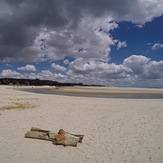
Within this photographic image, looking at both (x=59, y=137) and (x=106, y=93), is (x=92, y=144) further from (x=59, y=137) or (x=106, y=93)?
(x=106, y=93)

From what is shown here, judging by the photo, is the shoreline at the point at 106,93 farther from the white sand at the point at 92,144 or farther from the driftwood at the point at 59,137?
the driftwood at the point at 59,137

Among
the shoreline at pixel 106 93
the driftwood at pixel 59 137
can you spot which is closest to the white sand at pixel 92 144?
the driftwood at pixel 59 137

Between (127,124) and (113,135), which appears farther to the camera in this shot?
(127,124)

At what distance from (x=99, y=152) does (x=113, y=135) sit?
274 centimetres

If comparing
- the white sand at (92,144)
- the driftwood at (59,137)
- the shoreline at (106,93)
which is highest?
the shoreline at (106,93)

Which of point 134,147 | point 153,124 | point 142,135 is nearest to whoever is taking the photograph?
point 134,147

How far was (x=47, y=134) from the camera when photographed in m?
9.84

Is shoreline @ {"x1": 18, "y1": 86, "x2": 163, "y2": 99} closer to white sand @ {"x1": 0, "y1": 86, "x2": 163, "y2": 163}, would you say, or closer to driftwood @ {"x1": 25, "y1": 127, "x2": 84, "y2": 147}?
white sand @ {"x1": 0, "y1": 86, "x2": 163, "y2": 163}

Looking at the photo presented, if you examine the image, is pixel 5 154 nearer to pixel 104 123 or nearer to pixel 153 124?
pixel 104 123

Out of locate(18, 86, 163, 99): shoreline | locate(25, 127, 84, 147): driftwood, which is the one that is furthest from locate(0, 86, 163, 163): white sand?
locate(18, 86, 163, 99): shoreline

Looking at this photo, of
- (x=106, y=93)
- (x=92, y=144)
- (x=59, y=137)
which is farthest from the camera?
(x=106, y=93)

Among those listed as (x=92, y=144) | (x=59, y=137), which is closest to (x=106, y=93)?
(x=92, y=144)

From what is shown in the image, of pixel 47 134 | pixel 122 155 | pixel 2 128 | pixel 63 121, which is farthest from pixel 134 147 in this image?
pixel 2 128

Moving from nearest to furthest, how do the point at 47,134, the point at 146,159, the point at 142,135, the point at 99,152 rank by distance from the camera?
the point at 146,159 → the point at 99,152 → the point at 47,134 → the point at 142,135
